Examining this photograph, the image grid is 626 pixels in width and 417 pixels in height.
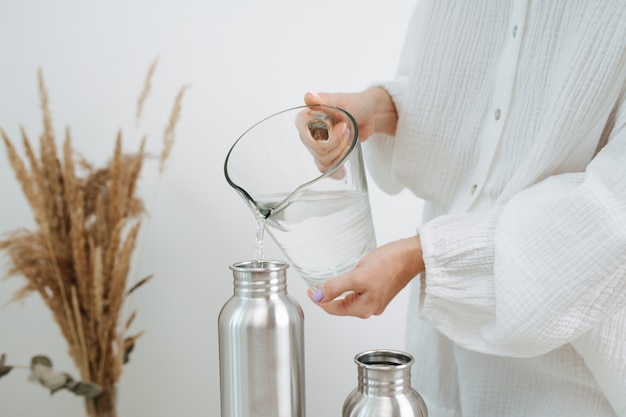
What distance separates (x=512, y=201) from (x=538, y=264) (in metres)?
0.09

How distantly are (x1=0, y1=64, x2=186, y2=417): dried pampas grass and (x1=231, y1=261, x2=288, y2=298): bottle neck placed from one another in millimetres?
688

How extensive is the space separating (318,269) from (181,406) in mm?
931

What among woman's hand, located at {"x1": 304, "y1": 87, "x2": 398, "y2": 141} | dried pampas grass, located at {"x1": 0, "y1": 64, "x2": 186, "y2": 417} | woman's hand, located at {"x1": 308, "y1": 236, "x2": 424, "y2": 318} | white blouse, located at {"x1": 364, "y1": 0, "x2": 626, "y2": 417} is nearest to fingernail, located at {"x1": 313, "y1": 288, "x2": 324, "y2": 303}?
woman's hand, located at {"x1": 308, "y1": 236, "x2": 424, "y2": 318}

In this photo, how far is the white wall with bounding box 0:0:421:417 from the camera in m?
1.41

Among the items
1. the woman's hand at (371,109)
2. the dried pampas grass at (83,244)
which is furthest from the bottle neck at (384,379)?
the dried pampas grass at (83,244)

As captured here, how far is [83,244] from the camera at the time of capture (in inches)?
51.4

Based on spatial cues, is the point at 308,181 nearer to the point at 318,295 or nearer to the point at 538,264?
the point at 318,295

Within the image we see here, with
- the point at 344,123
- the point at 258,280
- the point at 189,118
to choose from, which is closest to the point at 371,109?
the point at 344,123

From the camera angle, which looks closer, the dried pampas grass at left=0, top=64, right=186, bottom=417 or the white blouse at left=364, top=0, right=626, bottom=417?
the white blouse at left=364, top=0, right=626, bottom=417

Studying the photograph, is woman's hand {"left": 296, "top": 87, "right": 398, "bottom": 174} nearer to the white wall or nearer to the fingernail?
the fingernail

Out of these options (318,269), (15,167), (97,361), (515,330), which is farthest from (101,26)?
(515,330)

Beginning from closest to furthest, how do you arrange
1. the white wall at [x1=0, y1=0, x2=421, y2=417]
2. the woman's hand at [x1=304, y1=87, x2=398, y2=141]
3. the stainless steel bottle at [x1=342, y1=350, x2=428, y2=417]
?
the stainless steel bottle at [x1=342, y1=350, x2=428, y2=417] < the woman's hand at [x1=304, y1=87, x2=398, y2=141] < the white wall at [x1=0, y1=0, x2=421, y2=417]

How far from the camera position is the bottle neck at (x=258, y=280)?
66 cm

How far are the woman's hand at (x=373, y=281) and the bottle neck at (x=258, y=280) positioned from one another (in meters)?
0.06
